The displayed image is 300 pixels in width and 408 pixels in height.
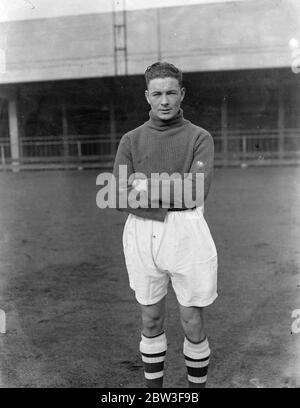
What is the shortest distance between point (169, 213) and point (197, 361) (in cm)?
77

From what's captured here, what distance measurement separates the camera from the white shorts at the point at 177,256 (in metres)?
2.53

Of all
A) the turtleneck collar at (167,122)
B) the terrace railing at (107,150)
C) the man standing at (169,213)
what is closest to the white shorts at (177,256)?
the man standing at (169,213)

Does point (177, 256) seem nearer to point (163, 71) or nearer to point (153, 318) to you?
point (153, 318)

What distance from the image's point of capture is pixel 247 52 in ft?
52.1

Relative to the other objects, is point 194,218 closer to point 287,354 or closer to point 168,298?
point 287,354

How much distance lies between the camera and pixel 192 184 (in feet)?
8.13

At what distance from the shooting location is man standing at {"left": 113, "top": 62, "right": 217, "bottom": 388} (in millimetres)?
2508

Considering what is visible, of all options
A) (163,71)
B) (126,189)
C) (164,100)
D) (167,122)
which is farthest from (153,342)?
(163,71)

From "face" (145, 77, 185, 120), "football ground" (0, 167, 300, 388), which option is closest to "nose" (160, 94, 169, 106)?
"face" (145, 77, 185, 120)

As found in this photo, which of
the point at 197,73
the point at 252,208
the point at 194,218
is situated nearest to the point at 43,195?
the point at 252,208

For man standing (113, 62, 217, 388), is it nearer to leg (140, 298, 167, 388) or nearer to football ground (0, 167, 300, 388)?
leg (140, 298, 167, 388)

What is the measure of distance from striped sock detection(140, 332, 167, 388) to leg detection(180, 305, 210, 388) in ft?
0.46

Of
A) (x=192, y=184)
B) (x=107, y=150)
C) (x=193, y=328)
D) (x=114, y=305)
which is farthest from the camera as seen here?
(x=107, y=150)

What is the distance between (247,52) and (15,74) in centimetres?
767
